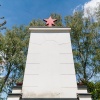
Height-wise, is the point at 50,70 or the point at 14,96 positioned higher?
the point at 50,70

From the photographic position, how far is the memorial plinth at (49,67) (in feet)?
24.4

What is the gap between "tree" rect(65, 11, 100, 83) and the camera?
1944cm

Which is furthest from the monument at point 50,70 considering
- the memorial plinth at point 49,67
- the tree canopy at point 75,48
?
the tree canopy at point 75,48

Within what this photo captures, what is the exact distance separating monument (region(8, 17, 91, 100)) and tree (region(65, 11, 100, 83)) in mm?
11171

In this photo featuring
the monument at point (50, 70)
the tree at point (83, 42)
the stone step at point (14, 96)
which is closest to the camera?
the stone step at point (14, 96)

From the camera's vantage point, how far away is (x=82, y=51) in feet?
67.1

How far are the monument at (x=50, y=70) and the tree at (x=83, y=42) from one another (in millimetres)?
11171

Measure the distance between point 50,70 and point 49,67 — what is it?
0.12 metres

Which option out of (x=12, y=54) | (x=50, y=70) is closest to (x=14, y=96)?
(x=50, y=70)

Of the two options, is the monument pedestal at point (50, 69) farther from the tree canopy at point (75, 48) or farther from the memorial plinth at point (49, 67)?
the tree canopy at point (75, 48)

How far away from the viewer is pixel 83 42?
66.6ft

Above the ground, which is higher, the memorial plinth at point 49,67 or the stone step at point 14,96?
the memorial plinth at point 49,67

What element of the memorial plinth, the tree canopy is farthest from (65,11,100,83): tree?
the memorial plinth

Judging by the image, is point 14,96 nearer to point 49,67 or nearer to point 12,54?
point 49,67
